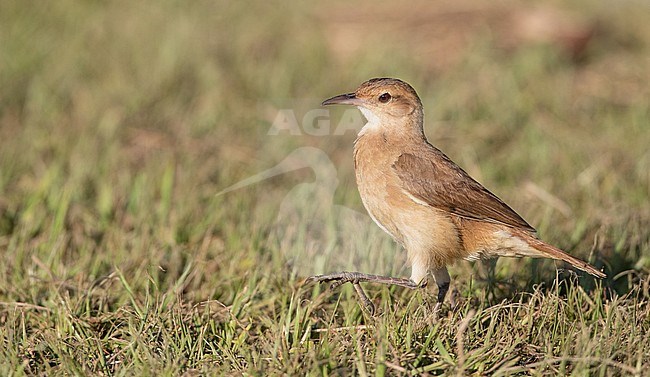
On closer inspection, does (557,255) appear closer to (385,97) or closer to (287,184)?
(385,97)

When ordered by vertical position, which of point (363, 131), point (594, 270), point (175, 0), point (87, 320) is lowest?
point (87, 320)

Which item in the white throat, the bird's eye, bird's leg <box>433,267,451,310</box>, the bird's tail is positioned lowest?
bird's leg <box>433,267,451,310</box>

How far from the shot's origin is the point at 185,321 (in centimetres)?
468

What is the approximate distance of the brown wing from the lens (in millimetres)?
4855

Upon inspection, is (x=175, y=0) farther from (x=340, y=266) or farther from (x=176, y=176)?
(x=340, y=266)

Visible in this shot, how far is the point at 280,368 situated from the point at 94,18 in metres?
7.50

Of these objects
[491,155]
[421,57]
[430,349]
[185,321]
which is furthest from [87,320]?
[421,57]

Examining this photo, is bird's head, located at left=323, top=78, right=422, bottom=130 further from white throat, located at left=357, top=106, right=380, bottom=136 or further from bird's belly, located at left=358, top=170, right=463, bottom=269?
bird's belly, located at left=358, top=170, right=463, bottom=269

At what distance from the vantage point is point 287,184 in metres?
7.27

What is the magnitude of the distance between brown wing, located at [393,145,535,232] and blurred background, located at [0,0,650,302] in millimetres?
637

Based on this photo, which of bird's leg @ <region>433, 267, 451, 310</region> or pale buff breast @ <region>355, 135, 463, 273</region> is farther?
bird's leg @ <region>433, 267, 451, 310</region>

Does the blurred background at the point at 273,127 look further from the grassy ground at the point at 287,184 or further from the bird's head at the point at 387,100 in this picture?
the bird's head at the point at 387,100

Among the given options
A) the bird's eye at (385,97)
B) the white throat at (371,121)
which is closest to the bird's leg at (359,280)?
the white throat at (371,121)

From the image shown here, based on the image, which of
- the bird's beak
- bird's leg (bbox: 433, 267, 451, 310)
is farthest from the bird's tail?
the bird's beak
